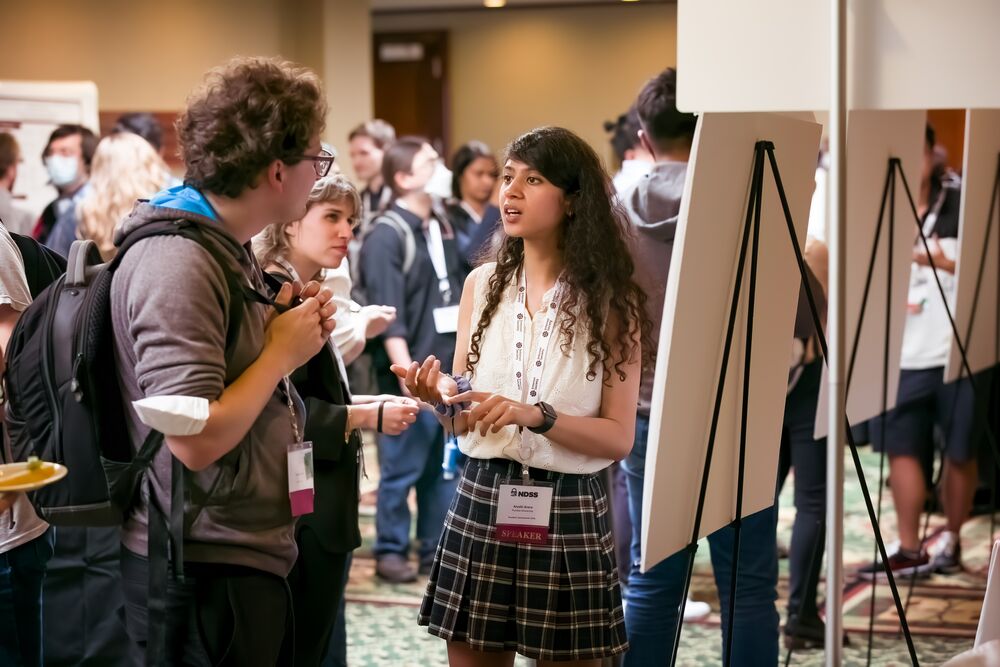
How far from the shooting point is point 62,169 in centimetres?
504

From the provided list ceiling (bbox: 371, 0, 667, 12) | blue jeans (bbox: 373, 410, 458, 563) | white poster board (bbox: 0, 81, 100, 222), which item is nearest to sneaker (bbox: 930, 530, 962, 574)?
blue jeans (bbox: 373, 410, 458, 563)

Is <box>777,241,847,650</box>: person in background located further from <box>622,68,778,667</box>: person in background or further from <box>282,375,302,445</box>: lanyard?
<box>282,375,302,445</box>: lanyard

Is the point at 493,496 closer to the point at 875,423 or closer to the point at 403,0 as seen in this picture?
the point at 875,423

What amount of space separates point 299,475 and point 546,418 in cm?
52

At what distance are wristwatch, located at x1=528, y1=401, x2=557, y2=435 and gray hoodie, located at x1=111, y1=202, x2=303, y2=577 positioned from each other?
0.48 metres

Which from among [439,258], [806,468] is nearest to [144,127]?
[439,258]

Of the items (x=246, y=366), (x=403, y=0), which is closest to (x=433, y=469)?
(x=246, y=366)

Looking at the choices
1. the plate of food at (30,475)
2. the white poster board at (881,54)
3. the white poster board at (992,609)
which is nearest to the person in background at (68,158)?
the plate of food at (30,475)

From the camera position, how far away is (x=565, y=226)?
2365mm

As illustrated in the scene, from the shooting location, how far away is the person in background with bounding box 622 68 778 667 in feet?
9.16

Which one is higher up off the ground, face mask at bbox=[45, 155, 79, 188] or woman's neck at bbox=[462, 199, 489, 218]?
face mask at bbox=[45, 155, 79, 188]

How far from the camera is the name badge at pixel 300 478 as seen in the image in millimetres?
1840

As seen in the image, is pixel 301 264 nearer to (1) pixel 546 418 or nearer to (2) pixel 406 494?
(1) pixel 546 418

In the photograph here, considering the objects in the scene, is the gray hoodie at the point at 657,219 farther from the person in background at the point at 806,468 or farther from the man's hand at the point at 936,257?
the man's hand at the point at 936,257
